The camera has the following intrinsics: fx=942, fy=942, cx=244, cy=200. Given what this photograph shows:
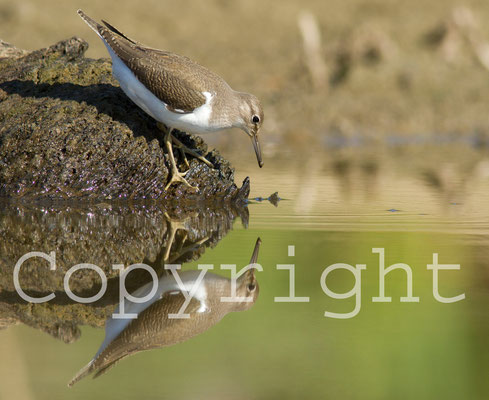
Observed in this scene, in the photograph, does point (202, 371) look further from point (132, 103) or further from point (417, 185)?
point (417, 185)

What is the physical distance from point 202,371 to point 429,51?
1227 cm

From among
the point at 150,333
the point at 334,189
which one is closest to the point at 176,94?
the point at 334,189

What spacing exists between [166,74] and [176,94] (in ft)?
0.86

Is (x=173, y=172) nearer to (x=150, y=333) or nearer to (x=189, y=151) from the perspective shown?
(x=189, y=151)

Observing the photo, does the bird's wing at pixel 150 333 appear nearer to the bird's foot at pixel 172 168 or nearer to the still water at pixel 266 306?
the still water at pixel 266 306

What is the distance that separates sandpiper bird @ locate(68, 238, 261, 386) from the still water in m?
0.01

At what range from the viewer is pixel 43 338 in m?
3.99

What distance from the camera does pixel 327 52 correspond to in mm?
14469

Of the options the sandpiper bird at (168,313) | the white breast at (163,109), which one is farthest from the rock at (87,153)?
the sandpiper bird at (168,313)

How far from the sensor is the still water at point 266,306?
137 inches

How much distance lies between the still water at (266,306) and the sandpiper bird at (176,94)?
701 mm

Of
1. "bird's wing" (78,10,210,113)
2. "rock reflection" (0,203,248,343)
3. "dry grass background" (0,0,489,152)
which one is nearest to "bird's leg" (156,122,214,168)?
"rock reflection" (0,203,248,343)

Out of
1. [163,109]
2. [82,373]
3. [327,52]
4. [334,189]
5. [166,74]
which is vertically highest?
[327,52]

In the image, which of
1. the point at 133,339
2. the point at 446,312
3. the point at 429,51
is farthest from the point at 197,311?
the point at 429,51
